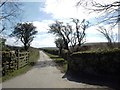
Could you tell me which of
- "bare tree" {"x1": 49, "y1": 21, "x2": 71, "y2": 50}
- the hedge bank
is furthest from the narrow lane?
"bare tree" {"x1": 49, "y1": 21, "x2": 71, "y2": 50}

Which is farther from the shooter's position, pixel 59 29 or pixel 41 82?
pixel 59 29

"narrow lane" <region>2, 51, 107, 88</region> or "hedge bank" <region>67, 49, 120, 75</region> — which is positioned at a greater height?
"hedge bank" <region>67, 49, 120, 75</region>

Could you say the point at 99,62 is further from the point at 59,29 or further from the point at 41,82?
the point at 59,29

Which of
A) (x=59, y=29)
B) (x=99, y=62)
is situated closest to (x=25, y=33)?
(x=59, y=29)

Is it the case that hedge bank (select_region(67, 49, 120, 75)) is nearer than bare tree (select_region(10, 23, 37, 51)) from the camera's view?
Yes

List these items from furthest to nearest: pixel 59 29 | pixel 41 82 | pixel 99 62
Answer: pixel 59 29 < pixel 99 62 < pixel 41 82

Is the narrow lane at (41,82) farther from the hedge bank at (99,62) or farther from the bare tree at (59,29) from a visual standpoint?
the bare tree at (59,29)

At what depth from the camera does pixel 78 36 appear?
5931cm

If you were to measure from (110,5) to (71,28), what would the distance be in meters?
48.5

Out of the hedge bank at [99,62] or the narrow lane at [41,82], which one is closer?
the narrow lane at [41,82]

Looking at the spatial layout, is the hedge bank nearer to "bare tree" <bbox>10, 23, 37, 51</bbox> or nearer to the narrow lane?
the narrow lane

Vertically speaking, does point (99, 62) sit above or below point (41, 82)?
above

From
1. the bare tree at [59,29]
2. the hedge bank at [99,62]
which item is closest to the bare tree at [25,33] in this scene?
the bare tree at [59,29]

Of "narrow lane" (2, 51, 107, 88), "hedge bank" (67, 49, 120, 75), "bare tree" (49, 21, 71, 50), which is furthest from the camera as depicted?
"bare tree" (49, 21, 71, 50)
